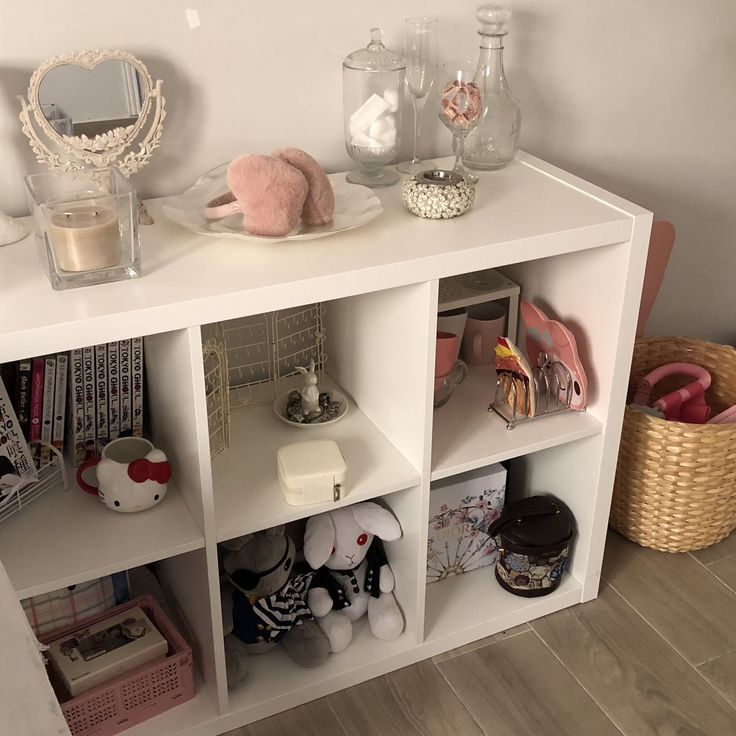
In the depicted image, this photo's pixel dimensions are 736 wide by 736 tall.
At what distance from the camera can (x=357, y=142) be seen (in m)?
1.56

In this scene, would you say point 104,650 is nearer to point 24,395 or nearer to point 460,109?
point 24,395

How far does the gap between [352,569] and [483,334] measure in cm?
49

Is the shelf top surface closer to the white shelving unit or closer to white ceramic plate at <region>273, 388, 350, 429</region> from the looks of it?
the white shelving unit

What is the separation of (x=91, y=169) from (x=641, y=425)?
1.07m

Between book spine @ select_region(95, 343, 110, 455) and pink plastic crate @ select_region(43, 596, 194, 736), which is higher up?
book spine @ select_region(95, 343, 110, 455)

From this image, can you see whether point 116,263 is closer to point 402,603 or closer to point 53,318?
point 53,318

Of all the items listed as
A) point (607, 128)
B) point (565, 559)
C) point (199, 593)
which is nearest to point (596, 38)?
point (607, 128)

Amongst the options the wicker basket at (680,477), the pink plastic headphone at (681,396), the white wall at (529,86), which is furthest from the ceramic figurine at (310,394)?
the pink plastic headphone at (681,396)

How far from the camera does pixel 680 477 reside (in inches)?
71.5

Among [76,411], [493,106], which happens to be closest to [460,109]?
[493,106]

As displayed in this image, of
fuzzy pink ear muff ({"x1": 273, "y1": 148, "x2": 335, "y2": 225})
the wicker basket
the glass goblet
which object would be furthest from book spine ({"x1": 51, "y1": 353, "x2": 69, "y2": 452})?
the wicker basket

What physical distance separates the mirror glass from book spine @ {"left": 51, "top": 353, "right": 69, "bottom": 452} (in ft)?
1.10

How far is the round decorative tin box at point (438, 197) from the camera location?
1429 millimetres

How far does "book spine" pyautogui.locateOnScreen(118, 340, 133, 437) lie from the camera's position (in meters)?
1.48
